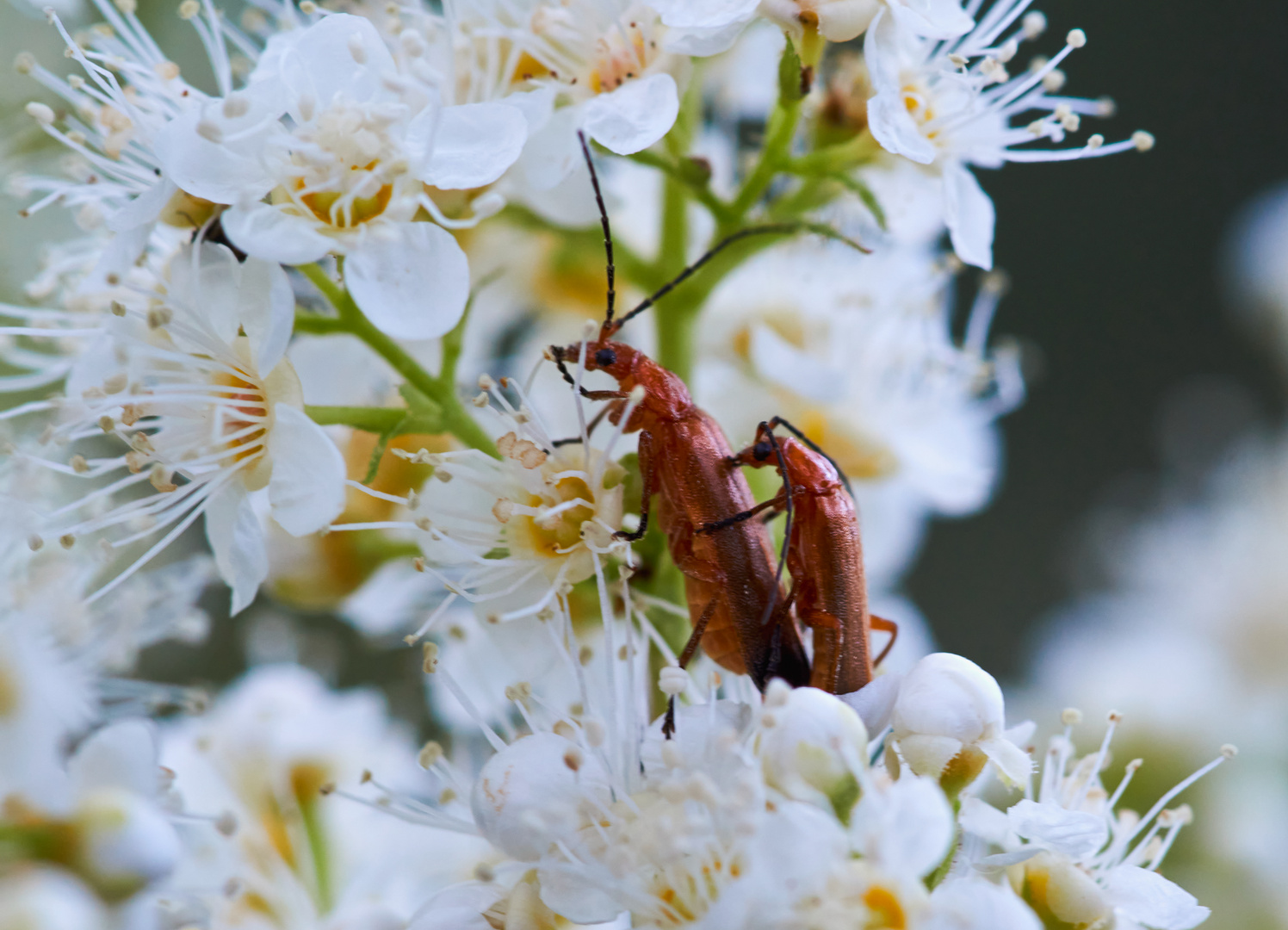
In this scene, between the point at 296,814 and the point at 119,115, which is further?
the point at 296,814

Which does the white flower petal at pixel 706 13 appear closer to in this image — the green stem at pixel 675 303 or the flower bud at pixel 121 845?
the green stem at pixel 675 303

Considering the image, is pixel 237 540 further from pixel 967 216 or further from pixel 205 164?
pixel 967 216

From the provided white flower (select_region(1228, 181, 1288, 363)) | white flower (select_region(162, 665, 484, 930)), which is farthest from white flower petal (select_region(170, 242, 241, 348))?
white flower (select_region(1228, 181, 1288, 363))

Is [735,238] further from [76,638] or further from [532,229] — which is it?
[76,638]

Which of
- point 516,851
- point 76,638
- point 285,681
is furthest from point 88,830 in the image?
point 285,681

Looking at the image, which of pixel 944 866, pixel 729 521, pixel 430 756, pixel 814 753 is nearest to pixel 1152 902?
pixel 944 866

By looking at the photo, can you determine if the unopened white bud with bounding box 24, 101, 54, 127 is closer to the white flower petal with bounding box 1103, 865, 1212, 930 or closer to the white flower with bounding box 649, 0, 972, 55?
the white flower with bounding box 649, 0, 972, 55
